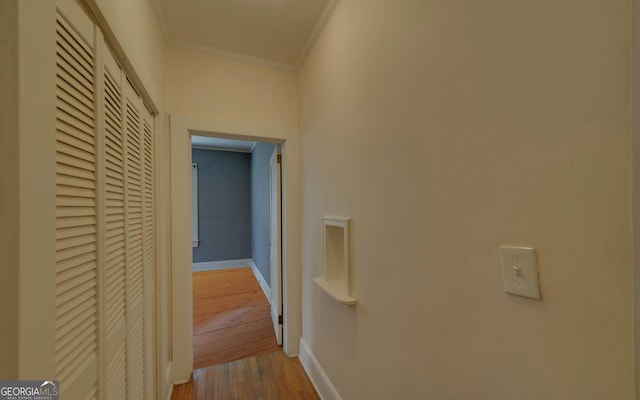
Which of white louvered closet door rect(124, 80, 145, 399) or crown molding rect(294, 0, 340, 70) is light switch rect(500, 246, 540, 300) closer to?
white louvered closet door rect(124, 80, 145, 399)

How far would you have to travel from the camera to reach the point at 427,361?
0.87 m

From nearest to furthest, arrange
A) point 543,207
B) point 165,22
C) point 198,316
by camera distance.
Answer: point 543,207 → point 165,22 → point 198,316

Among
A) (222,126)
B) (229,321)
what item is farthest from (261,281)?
(222,126)

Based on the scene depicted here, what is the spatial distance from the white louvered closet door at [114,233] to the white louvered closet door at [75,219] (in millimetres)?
86

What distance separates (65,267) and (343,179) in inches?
46.6

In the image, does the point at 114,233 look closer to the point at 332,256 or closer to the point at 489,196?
the point at 332,256

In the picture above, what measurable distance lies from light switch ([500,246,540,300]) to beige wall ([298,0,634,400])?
0.02m

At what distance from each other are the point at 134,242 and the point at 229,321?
2.08 meters

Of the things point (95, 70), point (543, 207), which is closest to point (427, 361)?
point (543, 207)

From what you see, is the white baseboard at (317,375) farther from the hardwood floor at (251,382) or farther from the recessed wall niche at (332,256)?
the recessed wall niche at (332,256)

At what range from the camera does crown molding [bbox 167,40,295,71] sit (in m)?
1.89

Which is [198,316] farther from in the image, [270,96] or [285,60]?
[285,60]
